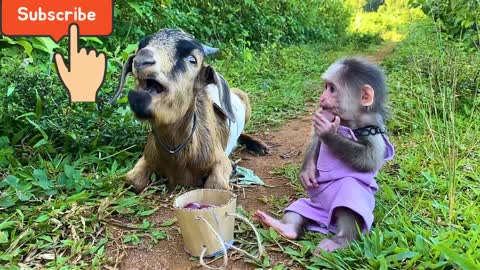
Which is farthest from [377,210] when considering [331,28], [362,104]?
[331,28]

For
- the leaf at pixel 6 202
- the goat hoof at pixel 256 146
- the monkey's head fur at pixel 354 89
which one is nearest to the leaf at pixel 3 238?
the leaf at pixel 6 202

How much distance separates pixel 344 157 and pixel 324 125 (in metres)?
0.21

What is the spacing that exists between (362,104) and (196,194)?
1.09 meters

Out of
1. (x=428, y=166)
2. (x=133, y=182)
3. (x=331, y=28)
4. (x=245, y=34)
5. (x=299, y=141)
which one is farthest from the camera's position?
(x=331, y=28)

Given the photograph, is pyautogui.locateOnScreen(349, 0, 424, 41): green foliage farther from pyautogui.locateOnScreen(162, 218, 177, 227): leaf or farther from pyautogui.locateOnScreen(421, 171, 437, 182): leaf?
pyautogui.locateOnScreen(162, 218, 177, 227): leaf

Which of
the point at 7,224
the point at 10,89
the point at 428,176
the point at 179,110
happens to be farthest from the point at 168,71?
the point at 428,176

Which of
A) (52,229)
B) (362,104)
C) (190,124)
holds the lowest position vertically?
(52,229)

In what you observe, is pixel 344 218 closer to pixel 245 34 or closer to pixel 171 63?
pixel 171 63

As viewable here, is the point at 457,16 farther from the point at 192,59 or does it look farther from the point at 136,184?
the point at 136,184

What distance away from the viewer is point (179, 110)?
310 centimetres

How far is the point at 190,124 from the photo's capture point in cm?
333

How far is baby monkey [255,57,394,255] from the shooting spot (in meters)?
2.69

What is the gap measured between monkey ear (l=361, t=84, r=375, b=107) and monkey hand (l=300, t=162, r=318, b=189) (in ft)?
1.55

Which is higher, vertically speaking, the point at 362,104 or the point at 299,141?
the point at 362,104
